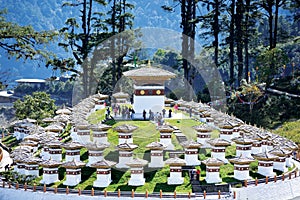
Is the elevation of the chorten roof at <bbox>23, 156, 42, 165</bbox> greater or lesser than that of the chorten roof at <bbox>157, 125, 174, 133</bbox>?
lesser

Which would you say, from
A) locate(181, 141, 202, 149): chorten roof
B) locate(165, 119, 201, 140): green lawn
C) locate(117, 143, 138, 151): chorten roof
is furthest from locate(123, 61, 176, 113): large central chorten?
locate(117, 143, 138, 151): chorten roof

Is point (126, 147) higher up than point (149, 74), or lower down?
lower down

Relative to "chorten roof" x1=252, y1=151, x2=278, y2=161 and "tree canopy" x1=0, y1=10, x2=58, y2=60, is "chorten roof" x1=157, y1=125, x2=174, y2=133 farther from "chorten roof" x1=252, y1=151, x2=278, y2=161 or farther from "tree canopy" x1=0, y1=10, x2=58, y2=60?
"tree canopy" x1=0, y1=10, x2=58, y2=60

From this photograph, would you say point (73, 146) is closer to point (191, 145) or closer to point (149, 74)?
point (191, 145)

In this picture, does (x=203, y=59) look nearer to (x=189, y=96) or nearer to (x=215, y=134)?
(x=189, y=96)

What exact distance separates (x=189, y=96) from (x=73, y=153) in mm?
21623

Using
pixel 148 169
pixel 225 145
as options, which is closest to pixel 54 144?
pixel 148 169

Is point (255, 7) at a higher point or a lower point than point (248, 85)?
higher

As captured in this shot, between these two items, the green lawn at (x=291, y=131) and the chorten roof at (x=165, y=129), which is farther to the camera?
the green lawn at (x=291, y=131)

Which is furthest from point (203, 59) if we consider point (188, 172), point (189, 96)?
point (188, 172)

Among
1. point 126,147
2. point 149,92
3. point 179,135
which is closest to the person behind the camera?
point 126,147

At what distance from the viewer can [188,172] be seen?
94.0ft

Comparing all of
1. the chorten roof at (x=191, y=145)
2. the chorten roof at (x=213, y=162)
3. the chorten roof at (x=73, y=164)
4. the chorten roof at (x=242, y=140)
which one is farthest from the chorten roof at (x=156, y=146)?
the chorten roof at (x=242, y=140)

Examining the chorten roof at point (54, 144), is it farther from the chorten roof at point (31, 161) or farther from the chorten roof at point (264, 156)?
the chorten roof at point (264, 156)
